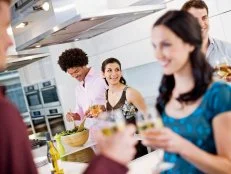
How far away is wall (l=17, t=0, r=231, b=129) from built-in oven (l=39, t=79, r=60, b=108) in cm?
8

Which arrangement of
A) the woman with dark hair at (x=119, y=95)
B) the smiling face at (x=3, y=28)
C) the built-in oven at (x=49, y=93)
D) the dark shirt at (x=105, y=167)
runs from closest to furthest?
the dark shirt at (x=105, y=167) → the smiling face at (x=3, y=28) → the woman with dark hair at (x=119, y=95) → the built-in oven at (x=49, y=93)

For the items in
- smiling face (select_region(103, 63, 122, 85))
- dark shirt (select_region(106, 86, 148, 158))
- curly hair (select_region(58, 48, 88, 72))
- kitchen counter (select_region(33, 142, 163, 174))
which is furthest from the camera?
curly hair (select_region(58, 48, 88, 72))

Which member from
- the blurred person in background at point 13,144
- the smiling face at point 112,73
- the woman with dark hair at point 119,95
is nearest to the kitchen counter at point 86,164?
the woman with dark hair at point 119,95

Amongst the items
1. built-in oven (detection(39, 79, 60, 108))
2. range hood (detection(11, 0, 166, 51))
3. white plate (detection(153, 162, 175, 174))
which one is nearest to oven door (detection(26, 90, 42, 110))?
built-in oven (detection(39, 79, 60, 108))

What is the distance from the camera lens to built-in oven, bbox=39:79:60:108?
4.46 metres

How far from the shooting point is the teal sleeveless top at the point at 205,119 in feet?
3.26

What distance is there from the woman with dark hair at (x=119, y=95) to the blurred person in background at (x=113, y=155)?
4.82 feet

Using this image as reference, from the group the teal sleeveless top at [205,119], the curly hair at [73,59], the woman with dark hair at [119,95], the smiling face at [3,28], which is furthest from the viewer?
the curly hair at [73,59]

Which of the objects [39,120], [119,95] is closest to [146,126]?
[119,95]

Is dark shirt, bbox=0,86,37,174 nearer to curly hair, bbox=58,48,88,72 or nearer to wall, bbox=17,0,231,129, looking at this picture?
curly hair, bbox=58,48,88,72

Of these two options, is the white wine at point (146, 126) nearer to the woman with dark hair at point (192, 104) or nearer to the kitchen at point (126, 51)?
the woman with dark hair at point (192, 104)

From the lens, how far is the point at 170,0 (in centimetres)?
312

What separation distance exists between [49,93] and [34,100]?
1.58 feet

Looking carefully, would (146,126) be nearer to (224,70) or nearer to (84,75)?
(224,70)
